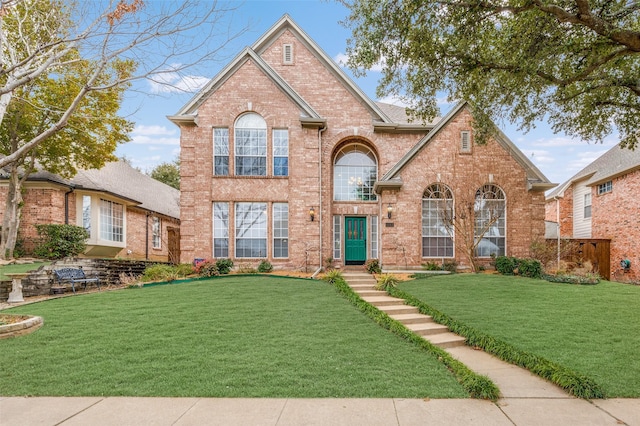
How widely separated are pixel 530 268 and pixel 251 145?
12337 mm

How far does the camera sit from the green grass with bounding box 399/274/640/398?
524cm

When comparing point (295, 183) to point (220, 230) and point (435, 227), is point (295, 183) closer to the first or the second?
point (220, 230)

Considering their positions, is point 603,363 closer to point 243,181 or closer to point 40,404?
point 40,404

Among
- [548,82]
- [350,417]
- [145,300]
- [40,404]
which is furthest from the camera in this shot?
[145,300]

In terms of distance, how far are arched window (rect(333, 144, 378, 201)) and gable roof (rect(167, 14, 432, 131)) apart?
1.52 meters

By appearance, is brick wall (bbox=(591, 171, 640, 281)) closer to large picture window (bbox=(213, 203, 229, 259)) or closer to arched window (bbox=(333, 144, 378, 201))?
arched window (bbox=(333, 144, 378, 201))

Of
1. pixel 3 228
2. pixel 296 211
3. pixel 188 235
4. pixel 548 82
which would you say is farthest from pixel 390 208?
pixel 3 228

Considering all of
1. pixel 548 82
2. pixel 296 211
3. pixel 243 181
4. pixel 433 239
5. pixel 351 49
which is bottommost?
pixel 433 239

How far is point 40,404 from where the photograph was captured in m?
4.09

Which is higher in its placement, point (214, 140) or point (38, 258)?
point (214, 140)

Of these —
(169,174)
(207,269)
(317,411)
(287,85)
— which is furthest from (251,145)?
(169,174)

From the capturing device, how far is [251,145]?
15.0 meters

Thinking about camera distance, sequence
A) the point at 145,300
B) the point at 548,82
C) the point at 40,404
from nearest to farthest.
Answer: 1. the point at 40,404
2. the point at 548,82
3. the point at 145,300

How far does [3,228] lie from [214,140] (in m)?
9.73
